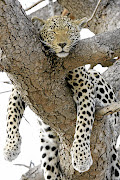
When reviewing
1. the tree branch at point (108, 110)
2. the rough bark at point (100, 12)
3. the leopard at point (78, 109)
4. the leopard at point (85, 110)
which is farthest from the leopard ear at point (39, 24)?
the rough bark at point (100, 12)

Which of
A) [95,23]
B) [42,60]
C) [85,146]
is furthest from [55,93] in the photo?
[95,23]

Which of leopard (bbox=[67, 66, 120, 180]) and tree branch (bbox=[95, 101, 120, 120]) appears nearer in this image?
tree branch (bbox=[95, 101, 120, 120])

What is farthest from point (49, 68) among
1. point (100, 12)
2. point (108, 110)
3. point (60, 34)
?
point (100, 12)

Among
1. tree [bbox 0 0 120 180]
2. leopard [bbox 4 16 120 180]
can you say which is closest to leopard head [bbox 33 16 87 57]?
leopard [bbox 4 16 120 180]

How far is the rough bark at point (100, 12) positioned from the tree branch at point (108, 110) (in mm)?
2432

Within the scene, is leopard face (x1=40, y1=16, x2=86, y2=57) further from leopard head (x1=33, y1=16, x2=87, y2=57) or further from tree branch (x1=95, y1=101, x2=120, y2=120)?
tree branch (x1=95, y1=101, x2=120, y2=120)

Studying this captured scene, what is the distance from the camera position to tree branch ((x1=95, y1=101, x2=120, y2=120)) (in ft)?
12.9

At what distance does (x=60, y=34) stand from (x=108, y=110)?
1170mm

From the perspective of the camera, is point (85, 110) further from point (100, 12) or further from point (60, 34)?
point (100, 12)

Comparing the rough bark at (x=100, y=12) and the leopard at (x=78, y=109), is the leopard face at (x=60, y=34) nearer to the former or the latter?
the leopard at (x=78, y=109)

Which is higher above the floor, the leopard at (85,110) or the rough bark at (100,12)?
the rough bark at (100,12)

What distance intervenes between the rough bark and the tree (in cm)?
248

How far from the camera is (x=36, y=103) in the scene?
4.19m

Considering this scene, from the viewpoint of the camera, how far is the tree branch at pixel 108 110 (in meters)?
3.93
